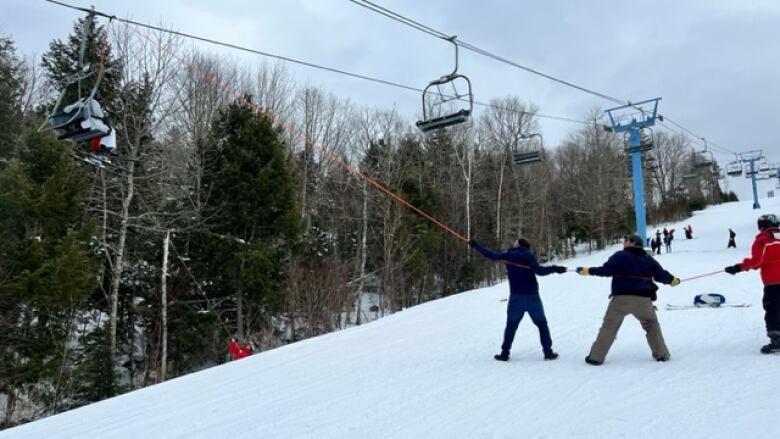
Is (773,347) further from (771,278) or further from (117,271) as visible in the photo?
(117,271)

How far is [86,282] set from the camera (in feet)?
53.1

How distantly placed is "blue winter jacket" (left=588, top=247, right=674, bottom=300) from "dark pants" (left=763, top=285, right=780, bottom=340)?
48.0 inches

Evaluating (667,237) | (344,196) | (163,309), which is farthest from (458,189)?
(163,309)

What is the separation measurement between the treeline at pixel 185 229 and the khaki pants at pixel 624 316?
7.76 meters

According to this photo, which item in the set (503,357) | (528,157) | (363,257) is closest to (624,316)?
(503,357)

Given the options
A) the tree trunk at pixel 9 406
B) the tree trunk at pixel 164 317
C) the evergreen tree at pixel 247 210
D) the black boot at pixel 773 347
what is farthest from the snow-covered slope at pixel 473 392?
the evergreen tree at pixel 247 210

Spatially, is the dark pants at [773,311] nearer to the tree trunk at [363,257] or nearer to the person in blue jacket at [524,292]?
the person in blue jacket at [524,292]

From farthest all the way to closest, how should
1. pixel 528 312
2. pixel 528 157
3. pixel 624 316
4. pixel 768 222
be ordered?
1. pixel 528 157
2. pixel 528 312
3. pixel 768 222
4. pixel 624 316

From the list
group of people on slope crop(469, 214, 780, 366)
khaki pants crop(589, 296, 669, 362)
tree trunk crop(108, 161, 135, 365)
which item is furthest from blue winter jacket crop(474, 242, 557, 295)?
tree trunk crop(108, 161, 135, 365)

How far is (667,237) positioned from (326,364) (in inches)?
1353

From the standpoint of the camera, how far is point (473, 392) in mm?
5488

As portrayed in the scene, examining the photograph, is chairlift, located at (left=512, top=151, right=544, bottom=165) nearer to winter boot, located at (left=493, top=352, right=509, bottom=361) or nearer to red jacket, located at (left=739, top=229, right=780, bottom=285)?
red jacket, located at (left=739, top=229, right=780, bottom=285)

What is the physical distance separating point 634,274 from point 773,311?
69.6 inches

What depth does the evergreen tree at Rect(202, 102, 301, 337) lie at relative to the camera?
71.3 ft
